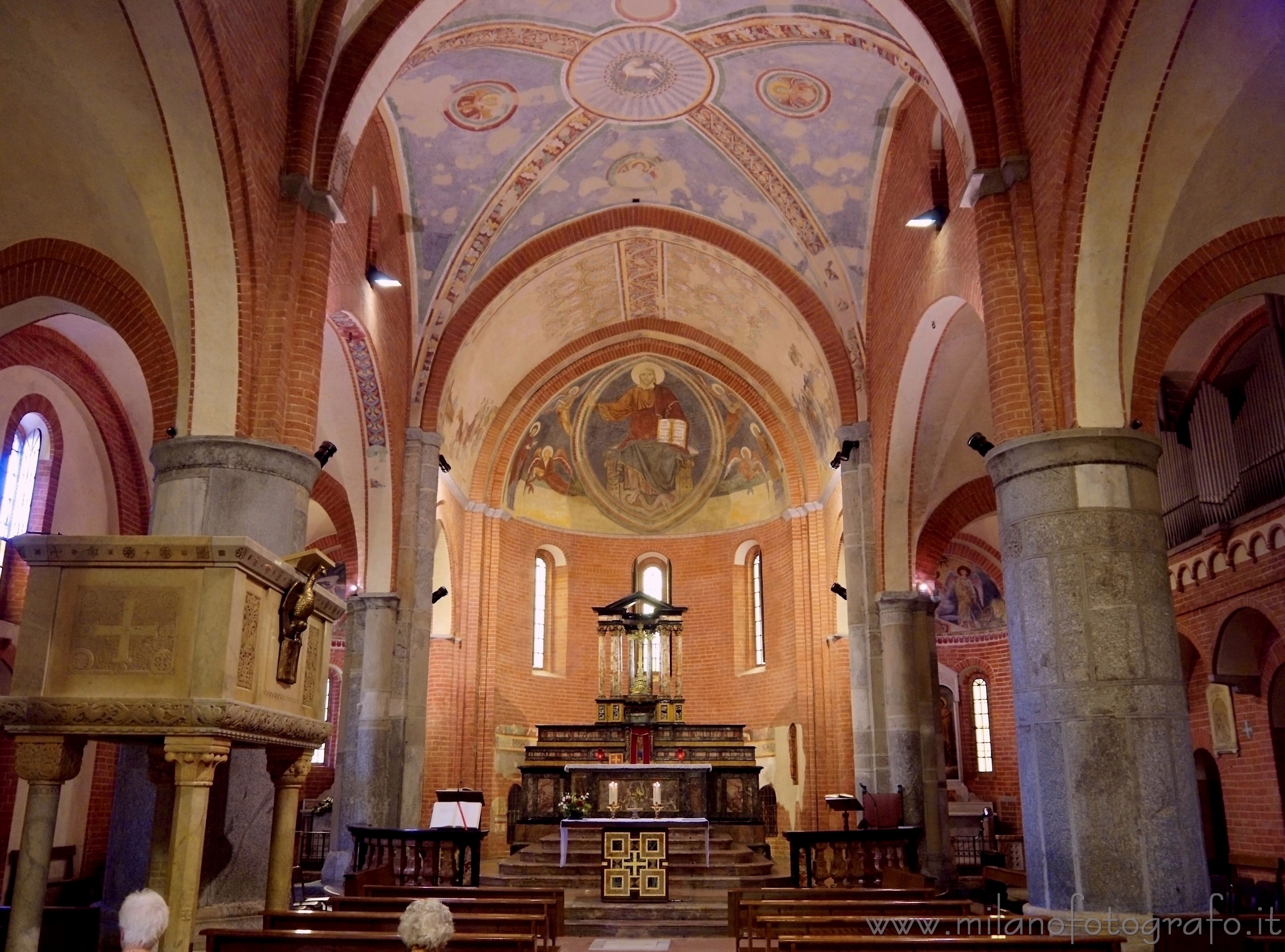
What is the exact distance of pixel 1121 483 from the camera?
8148 millimetres

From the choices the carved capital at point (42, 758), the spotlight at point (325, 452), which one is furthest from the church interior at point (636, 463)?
the spotlight at point (325, 452)

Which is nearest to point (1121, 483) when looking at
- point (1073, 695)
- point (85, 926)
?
point (1073, 695)

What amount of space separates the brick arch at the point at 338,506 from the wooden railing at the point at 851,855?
8351mm

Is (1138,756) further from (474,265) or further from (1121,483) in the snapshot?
(474,265)

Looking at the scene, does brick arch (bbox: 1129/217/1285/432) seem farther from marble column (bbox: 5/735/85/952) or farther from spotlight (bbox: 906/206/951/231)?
marble column (bbox: 5/735/85/952)

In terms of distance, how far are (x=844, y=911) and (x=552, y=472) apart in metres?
15.9

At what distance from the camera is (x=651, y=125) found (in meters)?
15.4

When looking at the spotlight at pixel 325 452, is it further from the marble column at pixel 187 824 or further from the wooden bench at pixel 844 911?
the wooden bench at pixel 844 911

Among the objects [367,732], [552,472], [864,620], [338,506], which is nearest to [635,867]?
[367,732]

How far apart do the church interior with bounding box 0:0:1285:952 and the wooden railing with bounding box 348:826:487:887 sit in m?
0.06

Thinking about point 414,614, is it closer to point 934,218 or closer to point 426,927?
point 934,218

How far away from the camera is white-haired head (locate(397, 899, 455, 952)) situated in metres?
3.78

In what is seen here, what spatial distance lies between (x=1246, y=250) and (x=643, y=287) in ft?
39.9

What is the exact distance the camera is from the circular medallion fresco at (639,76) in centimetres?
1352
